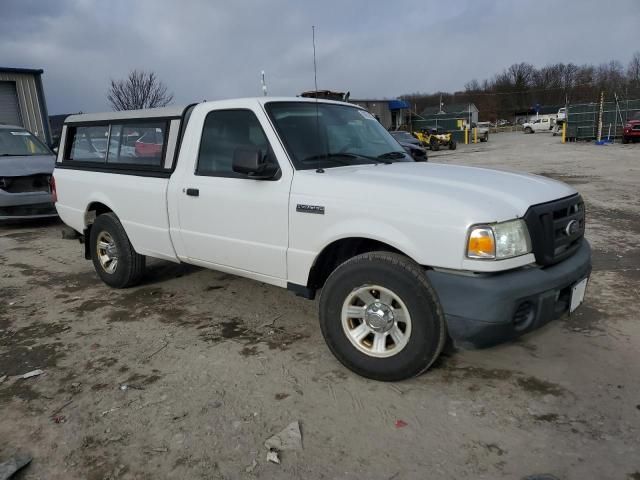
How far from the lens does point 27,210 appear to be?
345 inches

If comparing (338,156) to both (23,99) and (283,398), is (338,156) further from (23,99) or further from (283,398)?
(23,99)

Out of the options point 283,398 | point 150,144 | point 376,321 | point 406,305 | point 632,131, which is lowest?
point 283,398

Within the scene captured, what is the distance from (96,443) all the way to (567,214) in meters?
3.13

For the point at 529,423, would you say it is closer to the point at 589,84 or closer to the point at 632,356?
the point at 632,356

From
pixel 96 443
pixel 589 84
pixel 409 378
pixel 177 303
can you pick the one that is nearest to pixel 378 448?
pixel 409 378

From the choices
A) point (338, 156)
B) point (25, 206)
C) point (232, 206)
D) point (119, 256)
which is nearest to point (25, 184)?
point (25, 206)

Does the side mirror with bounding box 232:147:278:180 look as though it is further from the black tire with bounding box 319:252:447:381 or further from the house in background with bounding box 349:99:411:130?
the house in background with bounding box 349:99:411:130

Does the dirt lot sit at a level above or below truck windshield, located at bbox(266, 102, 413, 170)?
below

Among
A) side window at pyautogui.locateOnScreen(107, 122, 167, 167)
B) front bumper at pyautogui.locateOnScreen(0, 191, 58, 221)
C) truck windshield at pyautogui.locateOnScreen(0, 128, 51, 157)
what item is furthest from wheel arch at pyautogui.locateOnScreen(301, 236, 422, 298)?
truck windshield at pyautogui.locateOnScreen(0, 128, 51, 157)

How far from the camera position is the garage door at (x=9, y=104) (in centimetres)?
1859

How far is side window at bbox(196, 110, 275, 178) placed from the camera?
3.76m

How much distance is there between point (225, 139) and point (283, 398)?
2069 millimetres

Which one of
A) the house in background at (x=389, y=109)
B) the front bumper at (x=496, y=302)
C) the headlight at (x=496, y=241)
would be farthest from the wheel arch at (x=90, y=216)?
the house in background at (x=389, y=109)

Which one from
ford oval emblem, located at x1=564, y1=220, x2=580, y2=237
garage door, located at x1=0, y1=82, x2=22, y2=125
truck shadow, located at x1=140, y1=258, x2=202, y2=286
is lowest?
truck shadow, located at x1=140, y1=258, x2=202, y2=286
